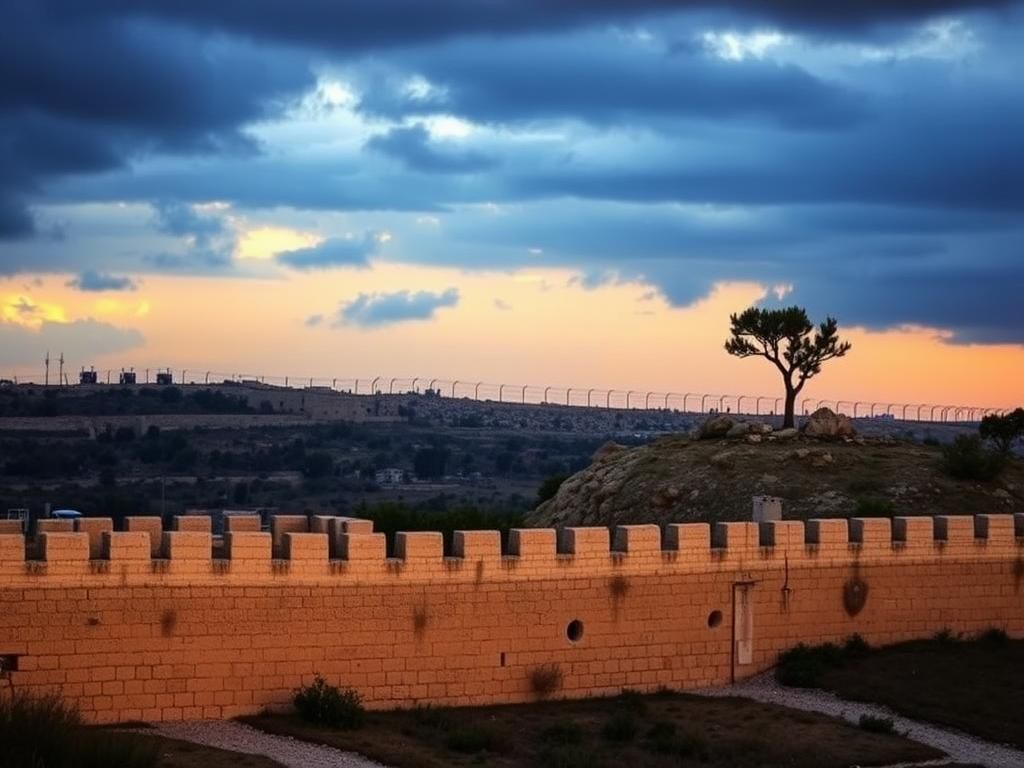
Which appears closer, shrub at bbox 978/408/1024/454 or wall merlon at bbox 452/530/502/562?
wall merlon at bbox 452/530/502/562

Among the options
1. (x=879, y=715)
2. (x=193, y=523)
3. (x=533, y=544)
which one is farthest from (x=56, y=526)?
(x=879, y=715)

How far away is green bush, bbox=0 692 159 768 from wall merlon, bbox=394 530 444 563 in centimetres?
546

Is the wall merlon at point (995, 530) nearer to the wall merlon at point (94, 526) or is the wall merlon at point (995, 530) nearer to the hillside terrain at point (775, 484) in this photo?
the hillside terrain at point (775, 484)

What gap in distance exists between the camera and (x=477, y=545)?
24453 mm

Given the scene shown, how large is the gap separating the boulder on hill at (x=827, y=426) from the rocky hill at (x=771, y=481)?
4 centimetres

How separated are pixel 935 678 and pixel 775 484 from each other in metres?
11.6

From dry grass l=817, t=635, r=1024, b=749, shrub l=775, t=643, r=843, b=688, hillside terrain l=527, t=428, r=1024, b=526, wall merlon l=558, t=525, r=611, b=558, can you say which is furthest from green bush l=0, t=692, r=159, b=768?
hillside terrain l=527, t=428, r=1024, b=526

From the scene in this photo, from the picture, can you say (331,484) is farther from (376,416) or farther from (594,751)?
(594,751)

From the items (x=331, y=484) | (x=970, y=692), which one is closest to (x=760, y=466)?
(x=970, y=692)

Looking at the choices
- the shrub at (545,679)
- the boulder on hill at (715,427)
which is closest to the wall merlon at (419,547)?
Result: the shrub at (545,679)

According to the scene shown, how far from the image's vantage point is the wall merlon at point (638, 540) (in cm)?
2586

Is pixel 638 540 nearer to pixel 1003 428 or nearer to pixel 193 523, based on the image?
pixel 193 523

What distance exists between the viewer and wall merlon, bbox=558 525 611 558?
2536 centimetres

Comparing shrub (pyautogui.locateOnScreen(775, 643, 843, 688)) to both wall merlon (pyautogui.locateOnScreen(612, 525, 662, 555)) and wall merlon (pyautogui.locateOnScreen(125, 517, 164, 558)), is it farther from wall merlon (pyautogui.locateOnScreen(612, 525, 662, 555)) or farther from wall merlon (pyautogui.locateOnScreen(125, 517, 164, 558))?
wall merlon (pyautogui.locateOnScreen(125, 517, 164, 558))
